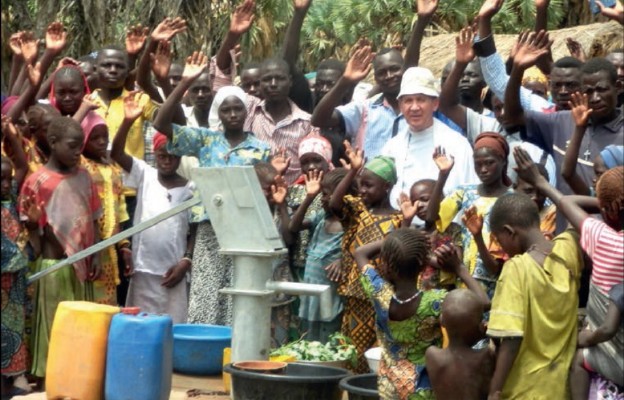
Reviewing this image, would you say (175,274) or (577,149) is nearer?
(577,149)

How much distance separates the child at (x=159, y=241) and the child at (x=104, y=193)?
39 cm

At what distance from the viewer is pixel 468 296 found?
595 centimetres

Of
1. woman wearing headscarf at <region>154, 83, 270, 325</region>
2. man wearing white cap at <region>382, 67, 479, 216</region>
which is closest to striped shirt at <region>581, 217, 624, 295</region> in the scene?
man wearing white cap at <region>382, 67, 479, 216</region>

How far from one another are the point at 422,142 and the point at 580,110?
1.64 meters

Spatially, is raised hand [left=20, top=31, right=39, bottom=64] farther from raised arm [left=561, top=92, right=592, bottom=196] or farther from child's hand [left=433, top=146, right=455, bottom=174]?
raised arm [left=561, top=92, right=592, bottom=196]

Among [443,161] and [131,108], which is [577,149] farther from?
[131,108]

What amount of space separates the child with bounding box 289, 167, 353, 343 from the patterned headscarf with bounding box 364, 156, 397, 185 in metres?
0.31

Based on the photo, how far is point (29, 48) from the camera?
28.2ft

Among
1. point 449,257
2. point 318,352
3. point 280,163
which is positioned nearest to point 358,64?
point 280,163

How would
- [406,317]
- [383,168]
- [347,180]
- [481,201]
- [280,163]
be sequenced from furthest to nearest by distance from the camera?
[280,163] < [347,180] < [383,168] < [481,201] < [406,317]

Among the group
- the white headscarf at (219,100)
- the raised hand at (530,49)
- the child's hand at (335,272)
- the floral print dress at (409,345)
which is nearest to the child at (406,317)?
the floral print dress at (409,345)

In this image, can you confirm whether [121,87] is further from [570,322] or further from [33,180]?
[570,322]

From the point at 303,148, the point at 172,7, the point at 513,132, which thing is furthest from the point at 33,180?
the point at 172,7

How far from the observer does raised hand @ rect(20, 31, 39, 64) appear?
8.54 m
